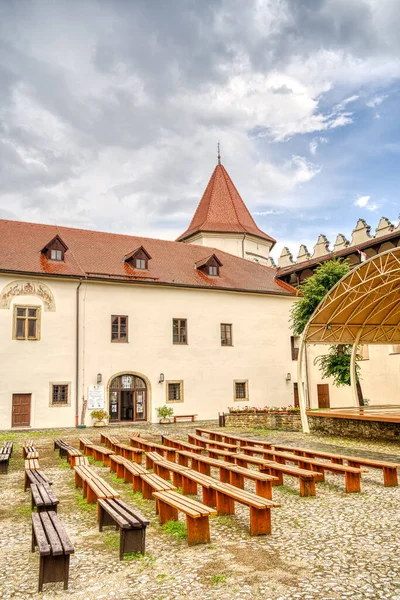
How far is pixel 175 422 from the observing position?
26.2 m

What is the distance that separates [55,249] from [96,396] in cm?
772

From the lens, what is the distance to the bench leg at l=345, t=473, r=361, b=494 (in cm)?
838

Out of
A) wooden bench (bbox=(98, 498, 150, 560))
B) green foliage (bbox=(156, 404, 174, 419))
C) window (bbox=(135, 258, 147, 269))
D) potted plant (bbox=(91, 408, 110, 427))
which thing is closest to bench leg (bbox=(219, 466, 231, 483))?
wooden bench (bbox=(98, 498, 150, 560))

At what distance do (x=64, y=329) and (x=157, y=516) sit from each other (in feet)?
61.1

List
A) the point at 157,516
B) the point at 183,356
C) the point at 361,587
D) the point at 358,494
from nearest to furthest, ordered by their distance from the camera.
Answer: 1. the point at 361,587
2. the point at 157,516
3. the point at 358,494
4. the point at 183,356

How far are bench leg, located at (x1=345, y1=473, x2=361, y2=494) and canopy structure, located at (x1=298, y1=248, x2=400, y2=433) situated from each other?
798 centimetres

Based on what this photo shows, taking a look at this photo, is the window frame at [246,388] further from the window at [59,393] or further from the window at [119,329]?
the window at [59,393]

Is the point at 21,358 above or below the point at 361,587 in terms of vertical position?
above

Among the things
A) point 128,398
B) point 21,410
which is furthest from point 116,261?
point 21,410

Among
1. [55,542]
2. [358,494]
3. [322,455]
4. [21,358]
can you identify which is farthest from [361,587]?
[21,358]

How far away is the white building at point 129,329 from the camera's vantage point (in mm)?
23859

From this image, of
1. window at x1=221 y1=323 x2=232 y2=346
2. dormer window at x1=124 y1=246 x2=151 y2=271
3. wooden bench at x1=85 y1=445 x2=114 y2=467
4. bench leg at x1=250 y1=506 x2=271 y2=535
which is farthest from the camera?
window at x1=221 y1=323 x2=232 y2=346

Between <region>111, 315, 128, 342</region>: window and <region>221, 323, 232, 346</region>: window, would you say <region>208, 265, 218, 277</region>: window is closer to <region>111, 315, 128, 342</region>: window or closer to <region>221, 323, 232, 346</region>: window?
<region>221, 323, 232, 346</region>: window

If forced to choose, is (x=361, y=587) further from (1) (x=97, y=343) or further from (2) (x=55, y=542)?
(1) (x=97, y=343)
